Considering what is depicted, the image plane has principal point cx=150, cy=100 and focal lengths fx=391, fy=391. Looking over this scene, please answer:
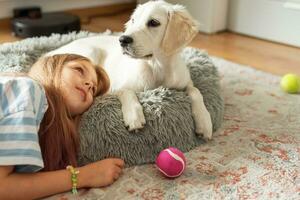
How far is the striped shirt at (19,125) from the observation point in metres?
1.06

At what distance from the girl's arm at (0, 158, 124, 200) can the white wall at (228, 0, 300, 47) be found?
2.25m

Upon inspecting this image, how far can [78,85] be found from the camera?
1352 mm

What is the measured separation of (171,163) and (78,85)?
42 centimetres

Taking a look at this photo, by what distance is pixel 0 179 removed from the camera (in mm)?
1087

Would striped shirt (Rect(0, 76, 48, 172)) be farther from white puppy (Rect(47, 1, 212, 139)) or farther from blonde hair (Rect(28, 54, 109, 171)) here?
white puppy (Rect(47, 1, 212, 139))

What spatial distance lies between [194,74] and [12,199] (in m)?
1.09

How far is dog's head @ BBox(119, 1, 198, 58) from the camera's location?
1.58m

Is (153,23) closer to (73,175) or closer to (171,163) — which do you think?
(171,163)

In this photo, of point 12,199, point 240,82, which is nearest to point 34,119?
point 12,199

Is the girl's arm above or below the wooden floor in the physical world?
above

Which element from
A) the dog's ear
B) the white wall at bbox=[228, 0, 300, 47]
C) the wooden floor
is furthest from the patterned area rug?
the white wall at bbox=[228, 0, 300, 47]

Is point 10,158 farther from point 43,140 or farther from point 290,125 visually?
point 290,125

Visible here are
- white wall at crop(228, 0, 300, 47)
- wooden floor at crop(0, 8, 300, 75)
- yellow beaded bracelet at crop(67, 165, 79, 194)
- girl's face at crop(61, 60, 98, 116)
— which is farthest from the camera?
white wall at crop(228, 0, 300, 47)

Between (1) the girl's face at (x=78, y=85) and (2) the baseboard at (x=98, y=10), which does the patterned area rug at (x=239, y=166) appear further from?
(2) the baseboard at (x=98, y=10)
